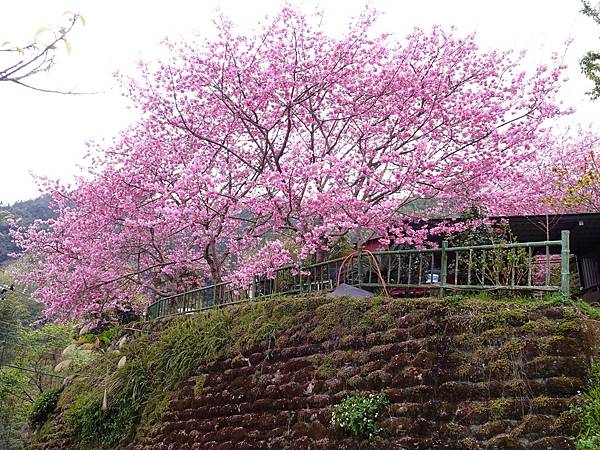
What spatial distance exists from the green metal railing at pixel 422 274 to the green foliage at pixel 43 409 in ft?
12.6

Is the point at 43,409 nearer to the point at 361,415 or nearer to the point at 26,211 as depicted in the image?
the point at 361,415

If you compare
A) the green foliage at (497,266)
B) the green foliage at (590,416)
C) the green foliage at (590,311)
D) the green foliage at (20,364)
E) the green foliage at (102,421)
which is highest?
the green foliage at (497,266)

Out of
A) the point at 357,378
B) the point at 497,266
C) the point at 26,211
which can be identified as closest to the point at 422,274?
the point at 497,266

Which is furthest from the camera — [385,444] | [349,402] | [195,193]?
[195,193]

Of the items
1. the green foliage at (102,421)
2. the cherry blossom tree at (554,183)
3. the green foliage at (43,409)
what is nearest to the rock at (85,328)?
Result: the green foliage at (43,409)

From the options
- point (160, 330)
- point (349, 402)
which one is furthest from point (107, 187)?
point (349, 402)

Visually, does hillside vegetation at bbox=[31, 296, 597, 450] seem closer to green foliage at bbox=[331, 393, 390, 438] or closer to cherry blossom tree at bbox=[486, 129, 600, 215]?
green foliage at bbox=[331, 393, 390, 438]

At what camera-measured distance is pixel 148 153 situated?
11.8m

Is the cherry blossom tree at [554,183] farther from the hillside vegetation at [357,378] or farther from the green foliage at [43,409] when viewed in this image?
the green foliage at [43,409]

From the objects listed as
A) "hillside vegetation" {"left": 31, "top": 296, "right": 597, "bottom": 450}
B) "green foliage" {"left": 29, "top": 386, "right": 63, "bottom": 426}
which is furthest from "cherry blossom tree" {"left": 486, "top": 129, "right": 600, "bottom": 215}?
"green foliage" {"left": 29, "top": 386, "right": 63, "bottom": 426}

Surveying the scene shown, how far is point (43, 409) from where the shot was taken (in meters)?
13.8

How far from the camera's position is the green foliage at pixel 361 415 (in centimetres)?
589

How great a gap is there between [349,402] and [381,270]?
9.29ft

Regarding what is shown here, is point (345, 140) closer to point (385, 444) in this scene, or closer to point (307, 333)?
point (307, 333)
